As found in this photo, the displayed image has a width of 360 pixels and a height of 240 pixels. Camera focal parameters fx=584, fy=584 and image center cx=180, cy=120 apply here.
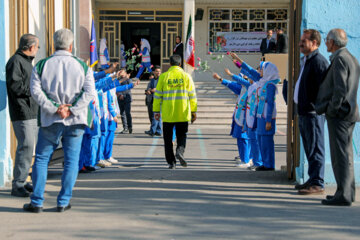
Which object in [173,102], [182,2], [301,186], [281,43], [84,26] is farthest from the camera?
[182,2]

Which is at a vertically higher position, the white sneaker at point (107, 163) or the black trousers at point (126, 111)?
the black trousers at point (126, 111)

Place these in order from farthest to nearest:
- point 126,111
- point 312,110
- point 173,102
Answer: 1. point 126,111
2. point 173,102
3. point 312,110

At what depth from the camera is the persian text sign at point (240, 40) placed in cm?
2597

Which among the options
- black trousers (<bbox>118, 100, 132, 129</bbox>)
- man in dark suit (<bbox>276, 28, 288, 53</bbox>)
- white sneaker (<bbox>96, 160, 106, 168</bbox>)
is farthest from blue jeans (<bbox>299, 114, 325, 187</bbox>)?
man in dark suit (<bbox>276, 28, 288, 53</bbox>)

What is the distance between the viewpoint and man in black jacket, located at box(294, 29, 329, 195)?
6.95m

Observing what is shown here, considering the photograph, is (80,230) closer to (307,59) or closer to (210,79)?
(307,59)

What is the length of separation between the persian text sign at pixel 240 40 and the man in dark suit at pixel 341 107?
64.2 ft

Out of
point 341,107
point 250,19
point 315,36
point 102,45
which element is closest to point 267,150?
point 315,36

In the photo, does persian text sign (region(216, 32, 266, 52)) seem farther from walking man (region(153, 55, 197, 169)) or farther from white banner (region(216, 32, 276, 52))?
walking man (region(153, 55, 197, 169))

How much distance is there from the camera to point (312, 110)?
6.98 meters

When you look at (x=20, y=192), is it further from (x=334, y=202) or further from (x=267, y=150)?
(x=267, y=150)

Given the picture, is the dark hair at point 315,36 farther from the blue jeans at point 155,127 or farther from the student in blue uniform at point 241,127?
the blue jeans at point 155,127

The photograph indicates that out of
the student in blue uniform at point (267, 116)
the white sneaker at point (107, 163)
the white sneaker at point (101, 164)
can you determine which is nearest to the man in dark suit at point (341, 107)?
the student in blue uniform at point (267, 116)

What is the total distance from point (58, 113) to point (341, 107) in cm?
303
